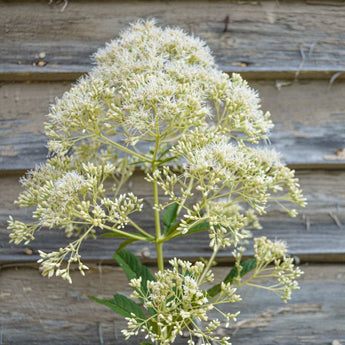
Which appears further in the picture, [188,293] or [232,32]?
[232,32]

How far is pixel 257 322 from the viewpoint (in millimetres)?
1257

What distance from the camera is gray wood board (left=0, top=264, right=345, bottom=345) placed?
4.06ft

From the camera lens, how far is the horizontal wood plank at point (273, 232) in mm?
1242

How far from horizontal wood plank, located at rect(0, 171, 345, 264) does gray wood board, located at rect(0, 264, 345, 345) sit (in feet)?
0.23

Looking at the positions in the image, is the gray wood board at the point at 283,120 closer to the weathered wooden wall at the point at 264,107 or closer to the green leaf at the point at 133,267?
the weathered wooden wall at the point at 264,107

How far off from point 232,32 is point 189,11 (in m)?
0.16

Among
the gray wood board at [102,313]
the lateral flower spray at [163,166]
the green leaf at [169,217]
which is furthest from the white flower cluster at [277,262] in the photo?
the gray wood board at [102,313]

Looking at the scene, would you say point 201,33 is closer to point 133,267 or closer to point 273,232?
point 273,232

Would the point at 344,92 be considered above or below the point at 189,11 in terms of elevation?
below

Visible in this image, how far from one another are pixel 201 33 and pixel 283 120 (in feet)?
1.35

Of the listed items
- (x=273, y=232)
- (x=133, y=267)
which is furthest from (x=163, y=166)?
(x=273, y=232)

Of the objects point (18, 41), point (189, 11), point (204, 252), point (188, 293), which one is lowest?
point (204, 252)

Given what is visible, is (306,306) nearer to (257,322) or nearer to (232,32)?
(257,322)

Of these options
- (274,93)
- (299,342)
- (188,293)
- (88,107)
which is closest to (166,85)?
(88,107)
